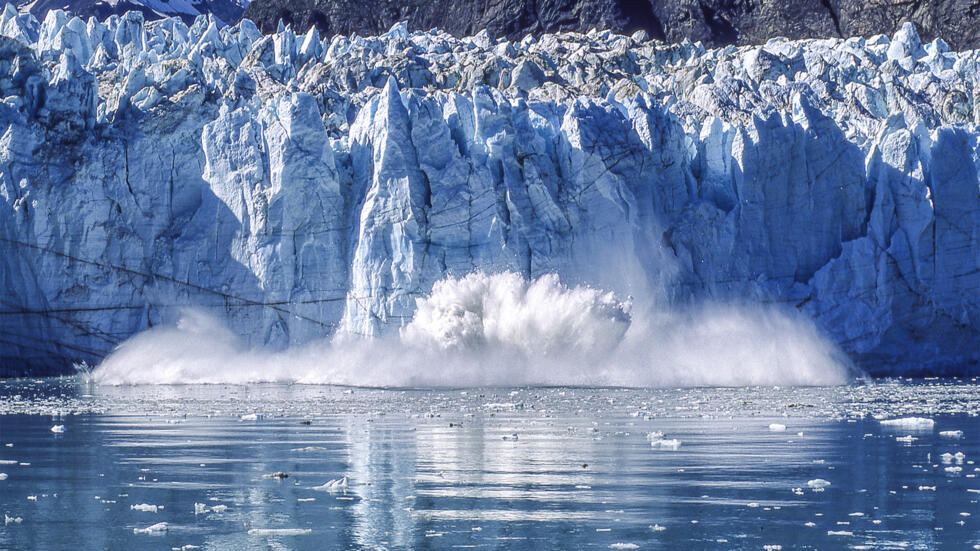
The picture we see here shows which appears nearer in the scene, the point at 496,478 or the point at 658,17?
the point at 496,478

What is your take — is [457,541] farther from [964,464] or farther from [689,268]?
[689,268]

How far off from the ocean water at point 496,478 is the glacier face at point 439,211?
992cm

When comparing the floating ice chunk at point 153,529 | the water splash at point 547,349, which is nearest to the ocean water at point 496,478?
the floating ice chunk at point 153,529

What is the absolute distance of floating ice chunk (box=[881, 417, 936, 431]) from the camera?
14.0 m

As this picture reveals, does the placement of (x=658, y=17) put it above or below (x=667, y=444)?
above

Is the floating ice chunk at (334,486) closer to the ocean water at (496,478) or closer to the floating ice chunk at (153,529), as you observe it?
the ocean water at (496,478)

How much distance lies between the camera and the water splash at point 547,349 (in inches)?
1003

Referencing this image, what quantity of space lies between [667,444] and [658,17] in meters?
42.9

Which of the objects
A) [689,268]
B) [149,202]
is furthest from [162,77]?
[689,268]

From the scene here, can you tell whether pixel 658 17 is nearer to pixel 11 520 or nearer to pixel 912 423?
pixel 912 423

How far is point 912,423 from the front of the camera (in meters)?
14.3

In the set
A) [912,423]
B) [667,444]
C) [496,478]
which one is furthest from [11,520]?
[912,423]

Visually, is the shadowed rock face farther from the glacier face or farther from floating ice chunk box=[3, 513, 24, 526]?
floating ice chunk box=[3, 513, 24, 526]

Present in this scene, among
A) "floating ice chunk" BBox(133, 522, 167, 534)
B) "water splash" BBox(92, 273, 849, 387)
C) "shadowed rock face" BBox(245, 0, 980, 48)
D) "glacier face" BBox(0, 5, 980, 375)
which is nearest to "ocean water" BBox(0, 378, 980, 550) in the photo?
"floating ice chunk" BBox(133, 522, 167, 534)
